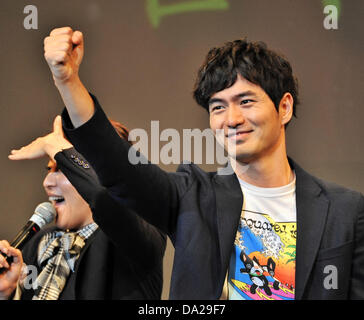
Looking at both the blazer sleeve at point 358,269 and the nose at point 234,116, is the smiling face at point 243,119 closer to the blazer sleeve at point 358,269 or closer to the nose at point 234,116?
the nose at point 234,116

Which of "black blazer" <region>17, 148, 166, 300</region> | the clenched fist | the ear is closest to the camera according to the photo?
the clenched fist

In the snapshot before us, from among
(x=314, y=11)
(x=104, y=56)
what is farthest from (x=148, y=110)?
(x=314, y=11)

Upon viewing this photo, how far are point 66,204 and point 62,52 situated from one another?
801 mm

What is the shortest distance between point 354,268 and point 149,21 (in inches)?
45.6

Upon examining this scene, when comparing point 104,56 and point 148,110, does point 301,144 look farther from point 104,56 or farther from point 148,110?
point 104,56

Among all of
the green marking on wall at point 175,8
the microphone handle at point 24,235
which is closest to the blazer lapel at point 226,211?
the microphone handle at point 24,235

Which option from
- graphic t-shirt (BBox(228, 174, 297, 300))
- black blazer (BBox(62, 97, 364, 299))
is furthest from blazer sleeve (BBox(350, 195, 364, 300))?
graphic t-shirt (BBox(228, 174, 297, 300))

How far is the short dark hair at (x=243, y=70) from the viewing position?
1.08 meters

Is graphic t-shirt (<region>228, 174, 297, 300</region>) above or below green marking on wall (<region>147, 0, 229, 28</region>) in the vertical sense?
below

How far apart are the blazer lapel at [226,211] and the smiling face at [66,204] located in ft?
1.91

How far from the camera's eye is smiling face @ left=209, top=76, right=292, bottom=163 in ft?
3.49

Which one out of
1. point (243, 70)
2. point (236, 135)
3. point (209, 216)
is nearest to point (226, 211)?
point (209, 216)

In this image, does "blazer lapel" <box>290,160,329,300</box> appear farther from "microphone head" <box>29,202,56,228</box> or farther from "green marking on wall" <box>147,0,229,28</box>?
"green marking on wall" <box>147,0,229,28</box>

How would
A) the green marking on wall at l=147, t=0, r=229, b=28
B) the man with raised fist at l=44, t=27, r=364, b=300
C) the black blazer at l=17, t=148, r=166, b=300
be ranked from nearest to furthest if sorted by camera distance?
the man with raised fist at l=44, t=27, r=364, b=300, the black blazer at l=17, t=148, r=166, b=300, the green marking on wall at l=147, t=0, r=229, b=28
